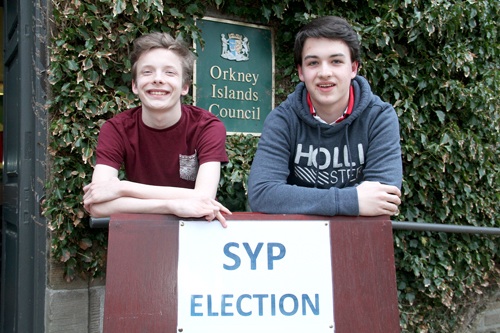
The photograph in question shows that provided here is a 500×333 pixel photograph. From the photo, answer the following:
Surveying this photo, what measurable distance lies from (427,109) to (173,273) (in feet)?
8.30

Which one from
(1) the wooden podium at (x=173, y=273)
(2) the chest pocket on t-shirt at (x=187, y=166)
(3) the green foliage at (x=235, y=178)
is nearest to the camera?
(1) the wooden podium at (x=173, y=273)

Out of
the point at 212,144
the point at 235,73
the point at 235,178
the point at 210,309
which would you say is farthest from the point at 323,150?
the point at 235,73

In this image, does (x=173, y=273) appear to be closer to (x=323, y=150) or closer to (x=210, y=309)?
(x=210, y=309)

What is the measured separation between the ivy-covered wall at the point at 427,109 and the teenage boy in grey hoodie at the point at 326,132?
971 millimetres

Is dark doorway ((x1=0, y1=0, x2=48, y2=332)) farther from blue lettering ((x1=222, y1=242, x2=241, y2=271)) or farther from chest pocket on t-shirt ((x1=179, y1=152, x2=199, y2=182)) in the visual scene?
blue lettering ((x1=222, y1=242, x2=241, y2=271))

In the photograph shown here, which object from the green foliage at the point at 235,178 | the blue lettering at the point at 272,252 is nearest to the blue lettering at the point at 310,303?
the blue lettering at the point at 272,252

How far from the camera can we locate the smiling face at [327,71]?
6.17 feet

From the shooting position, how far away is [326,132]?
1.95 metres

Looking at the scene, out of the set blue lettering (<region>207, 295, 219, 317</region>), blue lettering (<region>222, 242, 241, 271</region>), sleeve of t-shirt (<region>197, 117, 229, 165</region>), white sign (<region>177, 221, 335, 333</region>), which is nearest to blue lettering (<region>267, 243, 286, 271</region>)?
white sign (<region>177, 221, 335, 333</region>)

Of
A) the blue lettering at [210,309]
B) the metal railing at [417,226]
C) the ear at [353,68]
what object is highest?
the ear at [353,68]

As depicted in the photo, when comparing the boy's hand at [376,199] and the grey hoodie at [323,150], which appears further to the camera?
the grey hoodie at [323,150]

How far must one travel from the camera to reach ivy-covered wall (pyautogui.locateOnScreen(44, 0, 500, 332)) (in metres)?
2.96

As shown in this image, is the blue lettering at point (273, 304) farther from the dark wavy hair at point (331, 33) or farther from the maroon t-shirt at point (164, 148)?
the dark wavy hair at point (331, 33)

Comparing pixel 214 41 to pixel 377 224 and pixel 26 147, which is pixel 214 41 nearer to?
pixel 26 147
